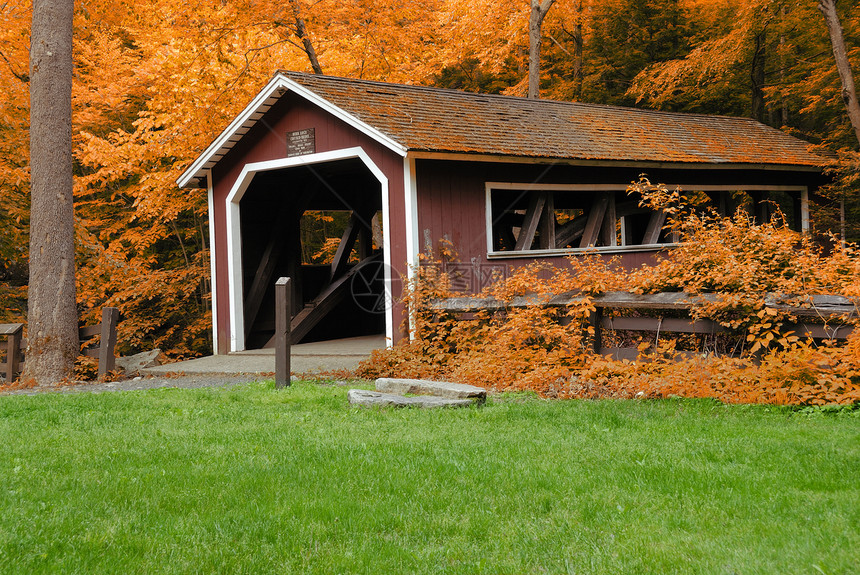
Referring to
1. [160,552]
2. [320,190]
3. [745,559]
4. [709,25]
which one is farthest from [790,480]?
[709,25]

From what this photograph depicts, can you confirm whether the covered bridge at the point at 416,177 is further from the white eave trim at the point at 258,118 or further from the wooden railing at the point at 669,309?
the wooden railing at the point at 669,309

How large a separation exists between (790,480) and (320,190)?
1302 cm

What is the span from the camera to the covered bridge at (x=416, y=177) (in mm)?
12219

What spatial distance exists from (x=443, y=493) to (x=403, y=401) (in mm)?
2936

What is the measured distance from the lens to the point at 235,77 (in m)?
19.6

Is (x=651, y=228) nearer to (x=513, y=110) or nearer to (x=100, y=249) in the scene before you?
(x=513, y=110)

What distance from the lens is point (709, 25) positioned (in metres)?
24.9

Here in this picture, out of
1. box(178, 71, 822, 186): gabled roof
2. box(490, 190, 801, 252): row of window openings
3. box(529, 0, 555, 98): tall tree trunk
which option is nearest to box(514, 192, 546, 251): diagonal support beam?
box(490, 190, 801, 252): row of window openings

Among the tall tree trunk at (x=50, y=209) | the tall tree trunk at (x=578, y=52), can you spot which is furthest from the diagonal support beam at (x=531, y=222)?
the tall tree trunk at (x=578, y=52)

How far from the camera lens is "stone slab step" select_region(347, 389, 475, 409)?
7348 mm

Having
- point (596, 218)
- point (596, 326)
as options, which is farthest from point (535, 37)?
point (596, 326)

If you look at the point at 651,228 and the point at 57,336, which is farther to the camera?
the point at 651,228

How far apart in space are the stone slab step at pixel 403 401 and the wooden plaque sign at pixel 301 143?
6.47 m

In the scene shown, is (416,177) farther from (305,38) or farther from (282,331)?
A: (305,38)
